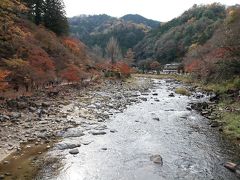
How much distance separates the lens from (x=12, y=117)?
19.5 m

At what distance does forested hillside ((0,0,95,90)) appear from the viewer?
52.0ft

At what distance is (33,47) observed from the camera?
3416 centimetres

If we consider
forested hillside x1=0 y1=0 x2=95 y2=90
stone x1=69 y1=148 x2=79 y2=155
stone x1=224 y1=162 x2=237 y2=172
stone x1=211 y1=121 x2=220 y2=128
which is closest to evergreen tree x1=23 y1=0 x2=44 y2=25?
forested hillside x1=0 y1=0 x2=95 y2=90

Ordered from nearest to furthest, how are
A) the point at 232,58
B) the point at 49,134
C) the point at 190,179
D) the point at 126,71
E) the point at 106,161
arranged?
1. the point at 190,179
2. the point at 106,161
3. the point at 49,134
4. the point at 232,58
5. the point at 126,71

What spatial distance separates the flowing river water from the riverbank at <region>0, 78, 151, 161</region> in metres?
2.00

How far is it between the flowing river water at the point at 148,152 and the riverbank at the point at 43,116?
2003 millimetres

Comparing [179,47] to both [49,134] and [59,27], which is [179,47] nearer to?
[59,27]

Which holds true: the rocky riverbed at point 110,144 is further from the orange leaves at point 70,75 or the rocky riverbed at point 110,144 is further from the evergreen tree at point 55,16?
the evergreen tree at point 55,16

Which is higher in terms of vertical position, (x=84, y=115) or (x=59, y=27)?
(x=59, y=27)

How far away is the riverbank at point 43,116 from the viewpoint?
16656mm

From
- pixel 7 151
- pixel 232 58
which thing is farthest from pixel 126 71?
pixel 7 151

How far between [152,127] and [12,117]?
392 inches

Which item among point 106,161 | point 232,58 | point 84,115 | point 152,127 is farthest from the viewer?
point 232,58

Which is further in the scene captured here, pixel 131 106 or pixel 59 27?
pixel 59 27
